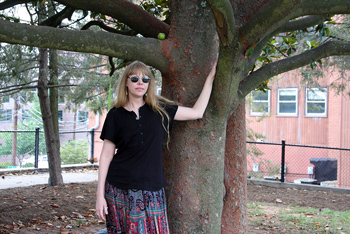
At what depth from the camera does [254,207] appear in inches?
292

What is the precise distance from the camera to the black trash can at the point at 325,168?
15.9m

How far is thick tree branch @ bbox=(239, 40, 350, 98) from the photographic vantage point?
339 centimetres

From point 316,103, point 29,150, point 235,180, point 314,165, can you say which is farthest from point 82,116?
point 235,180

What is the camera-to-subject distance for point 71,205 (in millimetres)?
6816

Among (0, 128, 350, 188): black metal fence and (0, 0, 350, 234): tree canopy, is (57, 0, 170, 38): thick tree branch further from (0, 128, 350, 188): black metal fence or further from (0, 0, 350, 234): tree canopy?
(0, 128, 350, 188): black metal fence

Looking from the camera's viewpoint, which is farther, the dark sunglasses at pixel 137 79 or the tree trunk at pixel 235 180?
the tree trunk at pixel 235 180

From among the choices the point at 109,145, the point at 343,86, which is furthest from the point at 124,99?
the point at 343,86

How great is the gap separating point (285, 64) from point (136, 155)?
73.0 inches

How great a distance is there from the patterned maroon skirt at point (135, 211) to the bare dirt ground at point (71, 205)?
2663 millimetres

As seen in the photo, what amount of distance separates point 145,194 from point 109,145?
50 centimetres

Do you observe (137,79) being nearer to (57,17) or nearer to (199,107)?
(199,107)

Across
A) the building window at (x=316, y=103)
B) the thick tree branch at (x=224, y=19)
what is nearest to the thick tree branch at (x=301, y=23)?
the thick tree branch at (x=224, y=19)

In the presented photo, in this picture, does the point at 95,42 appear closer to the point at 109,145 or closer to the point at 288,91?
the point at 109,145

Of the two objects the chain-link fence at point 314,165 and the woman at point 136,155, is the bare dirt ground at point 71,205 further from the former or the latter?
the chain-link fence at point 314,165
